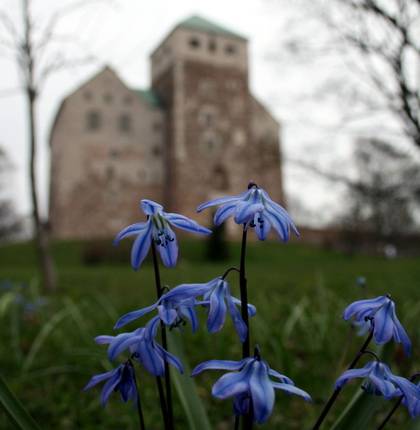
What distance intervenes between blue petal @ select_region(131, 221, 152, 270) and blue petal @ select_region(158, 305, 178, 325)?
0.08 metres

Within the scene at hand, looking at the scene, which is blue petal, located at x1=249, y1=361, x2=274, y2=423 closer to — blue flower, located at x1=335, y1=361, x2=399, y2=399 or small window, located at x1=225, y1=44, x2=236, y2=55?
blue flower, located at x1=335, y1=361, x2=399, y2=399

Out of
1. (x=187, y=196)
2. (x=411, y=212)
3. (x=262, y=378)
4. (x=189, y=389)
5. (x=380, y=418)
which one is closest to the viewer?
(x=262, y=378)

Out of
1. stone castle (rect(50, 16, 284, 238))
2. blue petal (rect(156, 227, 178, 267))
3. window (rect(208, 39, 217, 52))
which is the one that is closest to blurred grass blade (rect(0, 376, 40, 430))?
blue petal (rect(156, 227, 178, 267))

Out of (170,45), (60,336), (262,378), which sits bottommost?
(60,336)

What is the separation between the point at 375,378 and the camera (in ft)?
2.84

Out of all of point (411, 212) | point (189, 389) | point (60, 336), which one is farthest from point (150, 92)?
point (189, 389)

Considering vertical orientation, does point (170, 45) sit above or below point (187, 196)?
above

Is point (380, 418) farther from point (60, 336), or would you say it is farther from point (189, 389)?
point (60, 336)

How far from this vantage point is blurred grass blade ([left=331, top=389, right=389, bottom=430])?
1111mm

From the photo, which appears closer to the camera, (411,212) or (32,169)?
(32,169)

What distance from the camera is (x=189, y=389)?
4.35ft

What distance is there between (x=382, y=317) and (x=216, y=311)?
0.27m

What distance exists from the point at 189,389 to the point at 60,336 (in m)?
3.09

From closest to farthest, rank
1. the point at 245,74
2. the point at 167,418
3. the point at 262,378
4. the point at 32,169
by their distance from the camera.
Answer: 1. the point at 262,378
2. the point at 167,418
3. the point at 32,169
4. the point at 245,74
